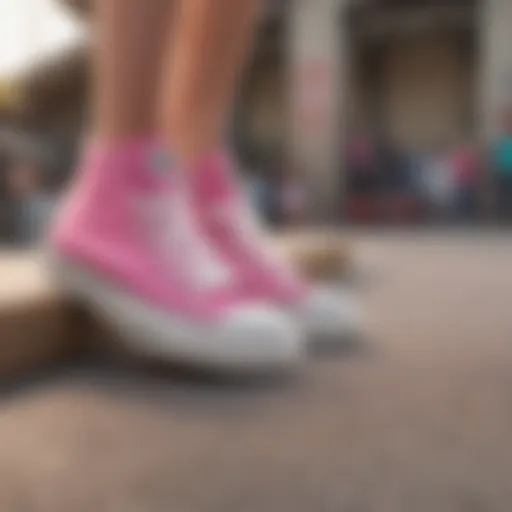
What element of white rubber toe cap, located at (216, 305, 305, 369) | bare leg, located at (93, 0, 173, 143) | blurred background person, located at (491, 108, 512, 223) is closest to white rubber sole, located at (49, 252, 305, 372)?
white rubber toe cap, located at (216, 305, 305, 369)

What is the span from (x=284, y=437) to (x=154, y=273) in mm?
190

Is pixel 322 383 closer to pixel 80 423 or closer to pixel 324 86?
pixel 80 423

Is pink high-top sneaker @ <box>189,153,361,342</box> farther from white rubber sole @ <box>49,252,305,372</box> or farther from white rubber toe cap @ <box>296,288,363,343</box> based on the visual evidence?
white rubber sole @ <box>49,252,305,372</box>

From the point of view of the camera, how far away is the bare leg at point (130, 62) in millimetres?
673

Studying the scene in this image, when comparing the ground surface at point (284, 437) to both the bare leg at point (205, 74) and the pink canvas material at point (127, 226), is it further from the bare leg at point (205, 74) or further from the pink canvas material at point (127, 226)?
the bare leg at point (205, 74)

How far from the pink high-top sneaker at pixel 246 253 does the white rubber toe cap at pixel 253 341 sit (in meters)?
0.17

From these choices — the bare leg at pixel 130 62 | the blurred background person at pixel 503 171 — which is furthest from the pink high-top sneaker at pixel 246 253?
the blurred background person at pixel 503 171

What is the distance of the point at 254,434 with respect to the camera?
0.54 meters

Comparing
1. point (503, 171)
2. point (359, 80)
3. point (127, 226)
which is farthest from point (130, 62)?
point (359, 80)

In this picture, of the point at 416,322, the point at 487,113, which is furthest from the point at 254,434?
the point at 487,113

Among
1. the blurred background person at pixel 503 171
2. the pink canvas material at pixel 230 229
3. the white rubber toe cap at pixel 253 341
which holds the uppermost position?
the pink canvas material at pixel 230 229

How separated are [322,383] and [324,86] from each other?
118 inches

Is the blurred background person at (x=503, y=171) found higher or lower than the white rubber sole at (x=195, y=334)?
lower

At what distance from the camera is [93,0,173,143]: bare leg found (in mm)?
673
